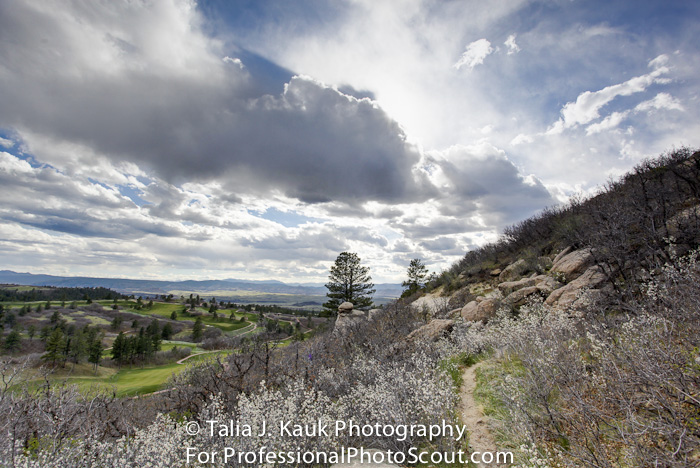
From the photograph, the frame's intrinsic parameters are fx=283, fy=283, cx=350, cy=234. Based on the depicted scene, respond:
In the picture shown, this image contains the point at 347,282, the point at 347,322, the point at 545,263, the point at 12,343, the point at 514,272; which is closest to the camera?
the point at 545,263

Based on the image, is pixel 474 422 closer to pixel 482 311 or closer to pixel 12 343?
pixel 482 311

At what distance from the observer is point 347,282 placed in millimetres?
45406

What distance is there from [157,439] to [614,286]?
15271 mm

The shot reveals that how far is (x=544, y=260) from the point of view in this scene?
1967 centimetres

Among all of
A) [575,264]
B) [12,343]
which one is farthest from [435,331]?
[12,343]

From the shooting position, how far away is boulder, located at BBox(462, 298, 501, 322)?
51.3ft

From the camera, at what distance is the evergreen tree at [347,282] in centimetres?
4508

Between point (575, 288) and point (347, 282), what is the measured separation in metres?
34.8

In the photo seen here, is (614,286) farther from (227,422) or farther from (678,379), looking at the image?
(227,422)

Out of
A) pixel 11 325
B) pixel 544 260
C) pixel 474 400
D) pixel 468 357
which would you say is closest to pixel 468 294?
pixel 544 260

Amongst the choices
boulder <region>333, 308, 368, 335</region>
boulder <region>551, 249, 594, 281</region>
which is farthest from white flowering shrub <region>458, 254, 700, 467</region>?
boulder <region>333, 308, 368, 335</region>

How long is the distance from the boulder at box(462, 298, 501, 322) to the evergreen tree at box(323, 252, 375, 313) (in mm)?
28846

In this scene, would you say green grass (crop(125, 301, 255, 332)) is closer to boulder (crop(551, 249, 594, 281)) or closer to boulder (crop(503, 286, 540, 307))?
A: boulder (crop(503, 286, 540, 307))

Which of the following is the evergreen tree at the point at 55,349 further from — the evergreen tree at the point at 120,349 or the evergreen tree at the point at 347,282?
the evergreen tree at the point at 347,282
